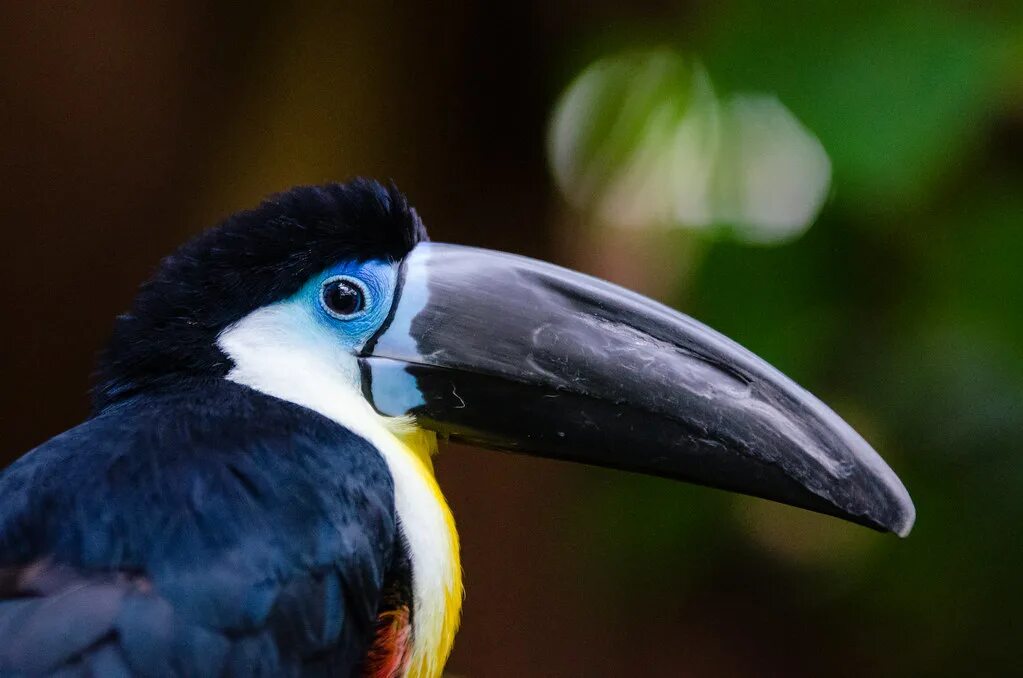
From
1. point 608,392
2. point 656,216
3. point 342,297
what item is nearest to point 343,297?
point 342,297

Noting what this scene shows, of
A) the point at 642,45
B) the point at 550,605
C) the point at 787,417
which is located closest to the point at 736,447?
the point at 787,417

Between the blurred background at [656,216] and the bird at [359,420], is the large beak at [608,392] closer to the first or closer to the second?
the bird at [359,420]

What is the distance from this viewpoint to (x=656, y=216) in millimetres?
2969

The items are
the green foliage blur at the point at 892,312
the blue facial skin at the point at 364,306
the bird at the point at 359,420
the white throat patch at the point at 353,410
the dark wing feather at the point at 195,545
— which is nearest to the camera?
the dark wing feather at the point at 195,545

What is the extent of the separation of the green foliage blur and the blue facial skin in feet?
3.96

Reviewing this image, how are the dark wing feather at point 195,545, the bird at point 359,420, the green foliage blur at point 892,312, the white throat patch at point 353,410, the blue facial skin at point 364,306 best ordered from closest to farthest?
the dark wing feather at point 195,545 < the bird at point 359,420 < the white throat patch at point 353,410 < the blue facial skin at point 364,306 < the green foliage blur at point 892,312

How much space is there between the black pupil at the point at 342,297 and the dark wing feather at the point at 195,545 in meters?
0.20

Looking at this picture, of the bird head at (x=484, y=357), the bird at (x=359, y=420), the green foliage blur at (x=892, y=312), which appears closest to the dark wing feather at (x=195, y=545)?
the bird at (x=359, y=420)

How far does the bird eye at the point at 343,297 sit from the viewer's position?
153cm

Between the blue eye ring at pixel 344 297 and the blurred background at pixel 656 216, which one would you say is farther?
the blurred background at pixel 656 216

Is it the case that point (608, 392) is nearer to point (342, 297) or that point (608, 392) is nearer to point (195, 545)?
point (342, 297)

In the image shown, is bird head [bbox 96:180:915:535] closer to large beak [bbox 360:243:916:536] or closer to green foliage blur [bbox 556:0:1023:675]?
large beak [bbox 360:243:916:536]

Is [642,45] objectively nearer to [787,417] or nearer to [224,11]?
[224,11]

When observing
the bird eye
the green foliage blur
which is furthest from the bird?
the green foliage blur
